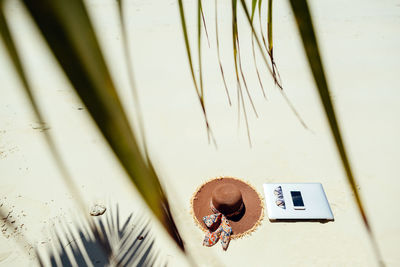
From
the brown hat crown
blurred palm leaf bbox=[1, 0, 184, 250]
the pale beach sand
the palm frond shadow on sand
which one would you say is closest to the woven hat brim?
the pale beach sand

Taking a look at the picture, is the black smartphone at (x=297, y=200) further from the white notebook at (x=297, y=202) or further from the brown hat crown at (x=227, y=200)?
the brown hat crown at (x=227, y=200)

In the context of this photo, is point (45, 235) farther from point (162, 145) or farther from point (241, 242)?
point (241, 242)

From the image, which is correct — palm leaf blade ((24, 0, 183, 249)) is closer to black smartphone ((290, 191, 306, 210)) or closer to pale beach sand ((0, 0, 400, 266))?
pale beach sand ((0, 0, 400, 266))

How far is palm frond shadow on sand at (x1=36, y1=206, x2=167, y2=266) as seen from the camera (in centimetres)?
329

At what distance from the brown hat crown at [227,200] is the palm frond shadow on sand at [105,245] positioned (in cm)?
113

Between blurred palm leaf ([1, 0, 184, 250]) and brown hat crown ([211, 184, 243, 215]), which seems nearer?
blurred palm leaf ([1, 0, 184, 250])

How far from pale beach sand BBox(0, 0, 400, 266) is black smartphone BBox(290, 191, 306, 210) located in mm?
327

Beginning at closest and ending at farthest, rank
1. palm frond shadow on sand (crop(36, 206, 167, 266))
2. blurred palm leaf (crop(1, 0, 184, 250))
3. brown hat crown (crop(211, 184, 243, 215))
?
blurred palm leaf (crop(1, 0, 184, 250))
palm frond shadow on sand (crop(36, 206, 167, 266))
brown hat crown (crop(211, 184, 243, 215))

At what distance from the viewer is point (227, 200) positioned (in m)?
3.50

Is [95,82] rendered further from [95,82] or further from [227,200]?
[227,200]

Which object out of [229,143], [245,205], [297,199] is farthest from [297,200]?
[229,143]

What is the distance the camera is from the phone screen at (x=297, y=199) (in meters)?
3.91

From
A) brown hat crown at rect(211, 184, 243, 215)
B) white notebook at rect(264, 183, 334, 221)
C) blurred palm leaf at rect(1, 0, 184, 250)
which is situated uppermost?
blurred palm leaf at rect(1, 0, 184, 250)

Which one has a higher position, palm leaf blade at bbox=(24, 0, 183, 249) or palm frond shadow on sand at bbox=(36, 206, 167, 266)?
palm leaf blade at bbox=(24, 0, 183, 249)
